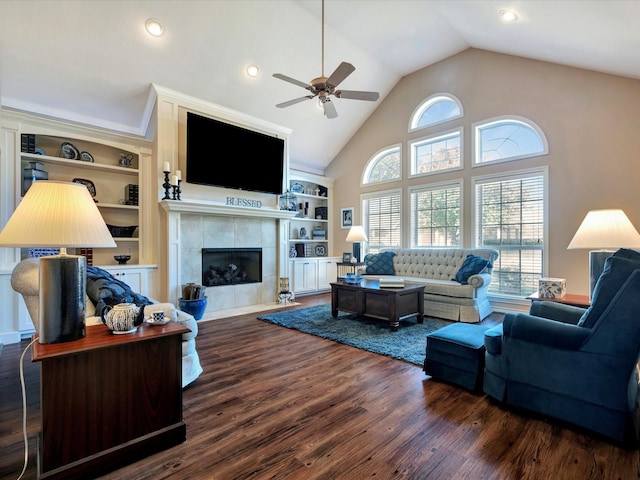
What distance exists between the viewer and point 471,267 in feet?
15.2

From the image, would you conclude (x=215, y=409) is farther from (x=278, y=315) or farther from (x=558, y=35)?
(x=558, y=35)

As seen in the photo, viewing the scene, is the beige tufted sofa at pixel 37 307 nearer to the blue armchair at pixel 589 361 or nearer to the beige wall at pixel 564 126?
the blue armchair at pixel 589 361

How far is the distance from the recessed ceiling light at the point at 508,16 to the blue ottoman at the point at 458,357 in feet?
11.9

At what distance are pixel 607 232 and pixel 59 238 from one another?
12.8 feet

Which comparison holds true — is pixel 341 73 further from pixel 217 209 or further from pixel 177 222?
pixel 177 222

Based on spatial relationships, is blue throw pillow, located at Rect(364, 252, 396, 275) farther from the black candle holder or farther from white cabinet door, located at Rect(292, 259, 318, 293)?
the black candle holder

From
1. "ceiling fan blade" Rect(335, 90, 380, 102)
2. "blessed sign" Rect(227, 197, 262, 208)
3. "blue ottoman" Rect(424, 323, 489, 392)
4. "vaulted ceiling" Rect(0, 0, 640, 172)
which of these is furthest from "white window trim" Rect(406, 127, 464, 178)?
"blue ottoman" Rect(424, 323, 489, 392)

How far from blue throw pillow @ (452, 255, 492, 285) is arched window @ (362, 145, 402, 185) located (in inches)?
99.2

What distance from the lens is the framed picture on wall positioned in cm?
745

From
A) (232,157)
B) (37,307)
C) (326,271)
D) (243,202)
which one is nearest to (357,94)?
(232,157)

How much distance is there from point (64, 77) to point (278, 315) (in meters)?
4.31

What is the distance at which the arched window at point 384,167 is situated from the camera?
263 inches

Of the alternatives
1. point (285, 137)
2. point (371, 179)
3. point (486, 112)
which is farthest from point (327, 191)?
point (486, 112)

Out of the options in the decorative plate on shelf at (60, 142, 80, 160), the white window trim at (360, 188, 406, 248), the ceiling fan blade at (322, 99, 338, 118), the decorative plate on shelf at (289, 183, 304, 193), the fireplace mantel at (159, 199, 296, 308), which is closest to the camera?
the ceiling fan blade at (322, 99, 338, 118)
